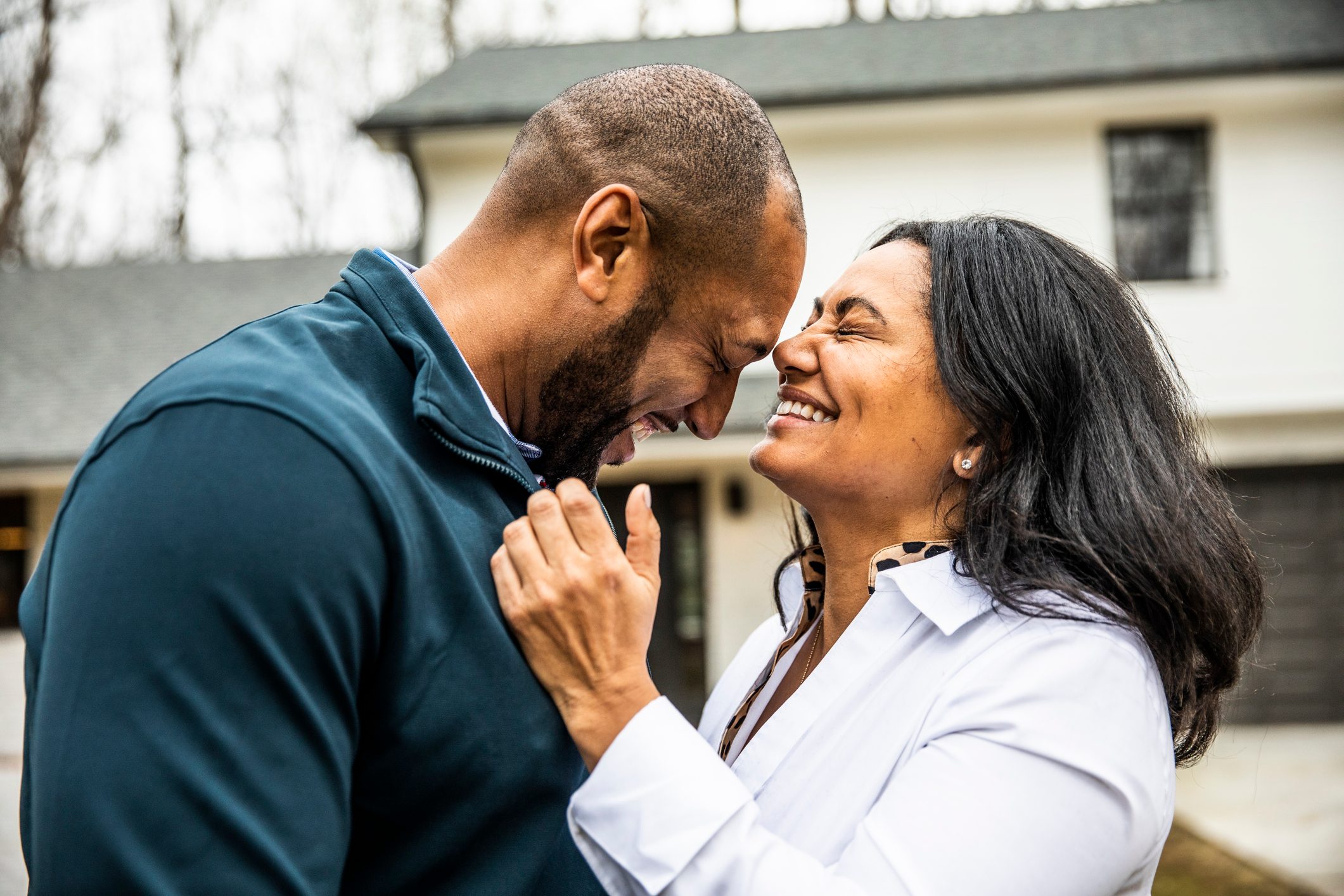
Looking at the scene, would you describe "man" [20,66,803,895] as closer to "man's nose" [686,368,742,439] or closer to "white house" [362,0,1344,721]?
"man's nose" [686,368,742,439]

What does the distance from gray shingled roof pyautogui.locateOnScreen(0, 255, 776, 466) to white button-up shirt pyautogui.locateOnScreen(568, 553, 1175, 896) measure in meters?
8.71

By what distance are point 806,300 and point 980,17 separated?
573 centimetres

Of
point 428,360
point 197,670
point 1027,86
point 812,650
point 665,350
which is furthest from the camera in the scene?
point 1027,86

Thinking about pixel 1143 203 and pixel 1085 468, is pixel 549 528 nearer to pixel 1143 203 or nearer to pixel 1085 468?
pixel 1085 468

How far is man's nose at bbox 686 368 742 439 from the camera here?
2.09 m

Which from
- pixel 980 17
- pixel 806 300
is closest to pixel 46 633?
pixel 806 300

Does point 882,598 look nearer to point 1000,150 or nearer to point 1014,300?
point 1014,300

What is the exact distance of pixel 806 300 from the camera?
38.0 feet

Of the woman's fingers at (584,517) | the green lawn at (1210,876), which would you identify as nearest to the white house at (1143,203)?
the green lawn at (1210,876)

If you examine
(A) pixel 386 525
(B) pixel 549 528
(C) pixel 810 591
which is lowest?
(C) pixel 810 591

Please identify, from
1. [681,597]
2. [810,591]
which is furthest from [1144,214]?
[810,591]

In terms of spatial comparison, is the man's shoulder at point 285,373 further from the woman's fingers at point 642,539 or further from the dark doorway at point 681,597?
the dark doorway at point 681,597

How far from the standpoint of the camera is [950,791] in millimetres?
1702

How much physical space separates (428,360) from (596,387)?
1.22 ft
